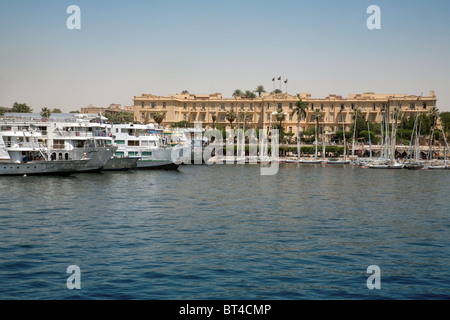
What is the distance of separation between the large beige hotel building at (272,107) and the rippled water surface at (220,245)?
326 ft

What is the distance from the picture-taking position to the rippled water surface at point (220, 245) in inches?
679

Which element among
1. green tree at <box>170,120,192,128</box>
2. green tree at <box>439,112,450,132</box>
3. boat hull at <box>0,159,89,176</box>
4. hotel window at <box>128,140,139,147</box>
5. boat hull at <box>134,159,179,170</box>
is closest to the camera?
boat hull at <box>0,159,89,176</box>

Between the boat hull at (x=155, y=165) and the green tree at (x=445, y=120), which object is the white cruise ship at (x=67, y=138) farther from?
the green tree at (x=445, y=120)

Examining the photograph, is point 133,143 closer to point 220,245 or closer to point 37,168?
point 37,168

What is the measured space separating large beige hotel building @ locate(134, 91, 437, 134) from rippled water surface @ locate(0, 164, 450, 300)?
9946 centimetres

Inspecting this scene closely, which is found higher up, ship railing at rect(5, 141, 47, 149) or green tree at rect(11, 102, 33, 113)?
green tree at rect(11, 102, 33, 113)

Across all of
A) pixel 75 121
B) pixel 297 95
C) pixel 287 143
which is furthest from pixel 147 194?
pixel 297 95

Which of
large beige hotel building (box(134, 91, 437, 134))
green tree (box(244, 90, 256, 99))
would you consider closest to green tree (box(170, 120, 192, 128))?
large beige hotel building (box(134, 91, 437, 134))

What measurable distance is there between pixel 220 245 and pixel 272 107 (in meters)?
123

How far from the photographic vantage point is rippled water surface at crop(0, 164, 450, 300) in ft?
56.5

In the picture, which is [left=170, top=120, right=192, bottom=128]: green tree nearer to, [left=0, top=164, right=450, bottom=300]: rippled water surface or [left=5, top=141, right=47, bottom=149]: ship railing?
[left=5, top=141, right=47, bottom=149]: ship railing

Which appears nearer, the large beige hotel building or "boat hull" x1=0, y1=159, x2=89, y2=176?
"boat hull" x1=0, y1=159, x2=89, y2=176

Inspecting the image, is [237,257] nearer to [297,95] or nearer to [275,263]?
[275,263]
